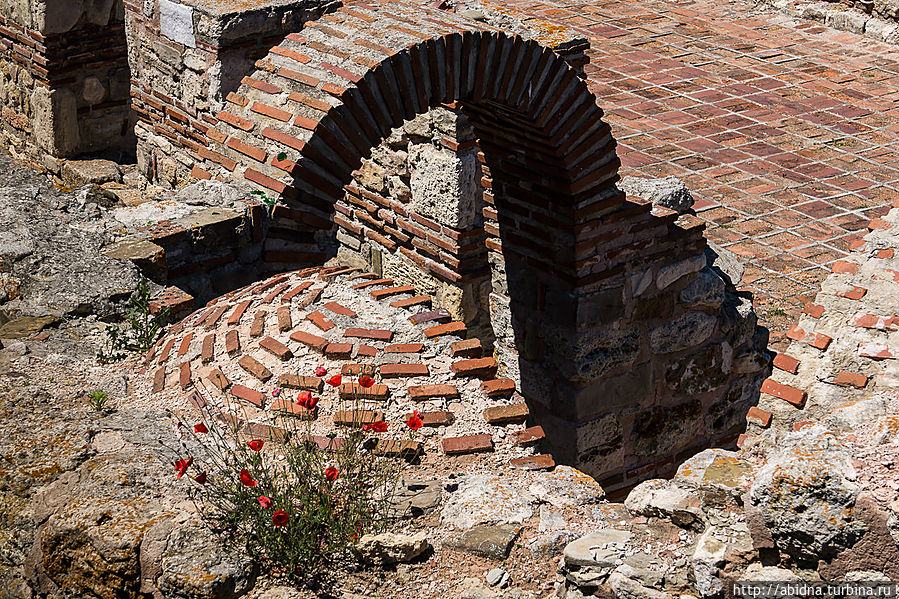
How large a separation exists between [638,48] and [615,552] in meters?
8.19

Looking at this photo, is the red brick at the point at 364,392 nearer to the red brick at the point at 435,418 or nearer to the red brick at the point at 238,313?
the red brick at the point at 435,418

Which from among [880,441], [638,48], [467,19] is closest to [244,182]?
[467,19]

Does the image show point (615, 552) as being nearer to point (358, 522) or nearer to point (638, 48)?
point (358, 522)

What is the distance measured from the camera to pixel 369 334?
12.4ft

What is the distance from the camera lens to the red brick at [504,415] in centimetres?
345

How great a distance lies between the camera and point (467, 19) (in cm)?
489

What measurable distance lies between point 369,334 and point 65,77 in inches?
174

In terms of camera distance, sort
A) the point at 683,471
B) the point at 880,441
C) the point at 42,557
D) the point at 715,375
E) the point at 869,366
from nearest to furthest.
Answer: the point at 880,441 < the point at 42,557 < the point at 683,471 < the point at 869,366 < the point at 715,375

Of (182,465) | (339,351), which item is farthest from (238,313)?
(182,465)

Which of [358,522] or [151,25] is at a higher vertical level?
[151,25]

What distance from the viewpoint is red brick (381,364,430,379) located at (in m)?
3.58

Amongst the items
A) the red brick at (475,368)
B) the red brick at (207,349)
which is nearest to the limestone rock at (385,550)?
the red brick at (475,368)

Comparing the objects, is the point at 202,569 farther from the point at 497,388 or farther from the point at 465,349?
the point at 465,349

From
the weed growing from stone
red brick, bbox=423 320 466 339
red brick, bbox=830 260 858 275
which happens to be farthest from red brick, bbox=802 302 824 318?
the weed growing from stone
